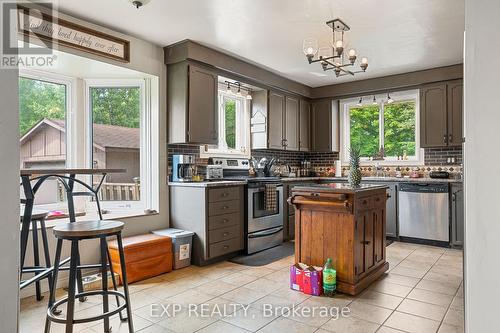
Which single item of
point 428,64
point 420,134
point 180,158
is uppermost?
point 428,64

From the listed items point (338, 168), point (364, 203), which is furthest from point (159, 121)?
point (338, 168)

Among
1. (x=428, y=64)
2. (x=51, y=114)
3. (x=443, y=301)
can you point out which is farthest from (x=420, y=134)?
(x=51, y=114)

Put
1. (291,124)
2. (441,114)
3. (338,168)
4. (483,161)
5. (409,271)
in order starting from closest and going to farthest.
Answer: (483,161), (409,271), (441,114), (291,124), (338,168)

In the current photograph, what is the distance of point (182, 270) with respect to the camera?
11.9 ft

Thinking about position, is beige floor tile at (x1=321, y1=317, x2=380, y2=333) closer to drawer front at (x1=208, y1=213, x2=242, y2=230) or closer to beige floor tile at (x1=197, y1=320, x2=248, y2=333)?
beige floor tile at (x1=197, y1=320, x2=248, y2=333)

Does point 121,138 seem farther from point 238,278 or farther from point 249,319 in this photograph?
point 249,319

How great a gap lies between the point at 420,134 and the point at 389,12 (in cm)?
267

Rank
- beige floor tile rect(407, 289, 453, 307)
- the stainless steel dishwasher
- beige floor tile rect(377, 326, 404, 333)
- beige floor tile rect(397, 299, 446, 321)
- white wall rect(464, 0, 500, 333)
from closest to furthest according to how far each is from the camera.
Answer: white wall rect(464, 0, 500, 333) < beige floor tile rect(377, 326, 404, 333) < beige floor tile rect(397, 299, 446, 321) < beige floor tile rect(407, 289, 453, 307) < the stainless steel dishwasher

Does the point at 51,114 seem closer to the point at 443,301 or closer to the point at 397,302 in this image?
the point at 397,302

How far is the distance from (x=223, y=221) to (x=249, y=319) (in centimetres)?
165

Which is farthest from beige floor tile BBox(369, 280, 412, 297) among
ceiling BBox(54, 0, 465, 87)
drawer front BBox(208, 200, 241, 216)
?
ceiling BBox(54, 0, 465, 87)

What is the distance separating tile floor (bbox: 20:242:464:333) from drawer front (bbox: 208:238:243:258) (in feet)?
0.60

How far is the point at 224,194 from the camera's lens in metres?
3.99

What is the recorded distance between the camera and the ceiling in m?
3.02
